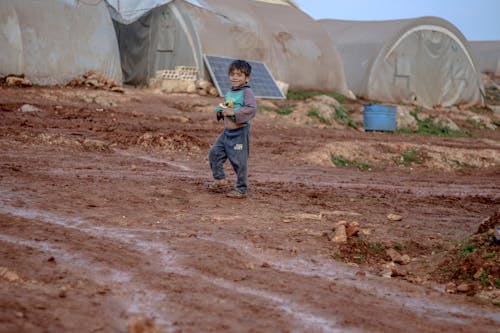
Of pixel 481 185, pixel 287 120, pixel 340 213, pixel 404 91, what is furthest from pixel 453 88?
pixel 340 213

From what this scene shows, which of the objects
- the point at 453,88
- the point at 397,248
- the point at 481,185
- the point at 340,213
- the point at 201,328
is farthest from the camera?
the point at 453,88

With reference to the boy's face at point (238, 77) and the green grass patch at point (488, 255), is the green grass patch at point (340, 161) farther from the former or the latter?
the green grass patch at point (488, 255)

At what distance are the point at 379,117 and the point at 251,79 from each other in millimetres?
4219

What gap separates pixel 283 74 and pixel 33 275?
20520mm

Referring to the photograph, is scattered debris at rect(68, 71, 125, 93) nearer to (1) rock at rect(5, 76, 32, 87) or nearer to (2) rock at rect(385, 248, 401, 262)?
(1) rock at rect(5, 76, 32, 87)

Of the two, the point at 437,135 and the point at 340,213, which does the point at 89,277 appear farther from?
the point at 437,135

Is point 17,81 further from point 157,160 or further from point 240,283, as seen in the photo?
point 240,283

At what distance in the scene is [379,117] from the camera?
1862 centimetres

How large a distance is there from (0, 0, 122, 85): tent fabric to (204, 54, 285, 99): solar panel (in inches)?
108

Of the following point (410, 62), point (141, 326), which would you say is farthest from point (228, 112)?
point (410, 62)

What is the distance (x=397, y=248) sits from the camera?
20.6 feet

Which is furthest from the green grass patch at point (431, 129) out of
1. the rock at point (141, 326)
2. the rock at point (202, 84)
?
the rock at point (141, 326)

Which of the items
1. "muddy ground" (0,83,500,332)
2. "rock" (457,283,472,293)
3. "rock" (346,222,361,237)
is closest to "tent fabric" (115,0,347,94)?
"muddy ground" (0,83,500,332)

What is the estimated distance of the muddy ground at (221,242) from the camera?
398 centimetres
